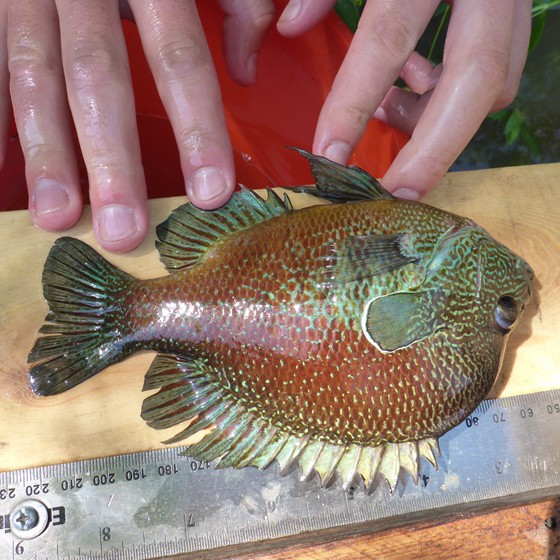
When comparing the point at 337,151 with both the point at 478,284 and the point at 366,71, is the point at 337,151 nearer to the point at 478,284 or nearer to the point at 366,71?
the point at 366,71

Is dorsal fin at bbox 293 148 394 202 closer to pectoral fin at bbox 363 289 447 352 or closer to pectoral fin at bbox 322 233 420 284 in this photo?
pectoral fin at bbox 322 233 420 284

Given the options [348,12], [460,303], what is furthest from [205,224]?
[348,12]

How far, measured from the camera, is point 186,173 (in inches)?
63.9

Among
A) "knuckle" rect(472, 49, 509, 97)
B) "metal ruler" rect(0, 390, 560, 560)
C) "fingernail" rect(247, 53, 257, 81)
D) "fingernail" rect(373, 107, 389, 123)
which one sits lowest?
"metal ruler" rect(0, 390, 560, 560)

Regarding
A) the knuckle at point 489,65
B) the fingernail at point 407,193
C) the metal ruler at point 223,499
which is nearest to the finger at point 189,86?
the fingernail at point 407,193

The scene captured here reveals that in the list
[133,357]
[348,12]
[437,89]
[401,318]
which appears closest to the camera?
[401,318]

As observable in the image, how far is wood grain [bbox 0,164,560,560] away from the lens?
5.82 ft

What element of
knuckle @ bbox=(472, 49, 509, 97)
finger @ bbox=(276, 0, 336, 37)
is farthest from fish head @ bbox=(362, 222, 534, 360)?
finger @ bbox=(276, 0, 336, 37)

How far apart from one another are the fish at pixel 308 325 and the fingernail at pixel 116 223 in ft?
0.35

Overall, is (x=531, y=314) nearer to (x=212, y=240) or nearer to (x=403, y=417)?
(x=403, y=417)

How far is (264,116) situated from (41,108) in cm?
111

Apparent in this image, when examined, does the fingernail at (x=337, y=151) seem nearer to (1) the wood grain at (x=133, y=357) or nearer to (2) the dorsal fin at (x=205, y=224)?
(2) the dorsal fin at (x=205, y=224)

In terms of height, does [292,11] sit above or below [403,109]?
above

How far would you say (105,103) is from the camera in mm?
1538
